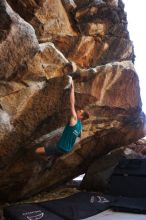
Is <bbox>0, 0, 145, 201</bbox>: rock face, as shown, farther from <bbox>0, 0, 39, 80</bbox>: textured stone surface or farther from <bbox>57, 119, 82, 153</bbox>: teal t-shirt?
<bbox>57, 119, 82, 153</bbox>: teal t-shirt

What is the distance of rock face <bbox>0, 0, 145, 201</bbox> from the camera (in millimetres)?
8016

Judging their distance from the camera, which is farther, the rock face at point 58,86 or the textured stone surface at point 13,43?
the rock face at point 58,86

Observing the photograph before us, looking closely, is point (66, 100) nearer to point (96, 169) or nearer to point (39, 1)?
point (39, 1)

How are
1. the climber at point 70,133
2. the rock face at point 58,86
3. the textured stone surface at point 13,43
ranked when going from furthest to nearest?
the climber at point 70,133, the rock face at point 58,86, the textured stone surface at point 13,43

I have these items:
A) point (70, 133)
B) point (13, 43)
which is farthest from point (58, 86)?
point (13, 43)

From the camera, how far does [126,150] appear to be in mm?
14117

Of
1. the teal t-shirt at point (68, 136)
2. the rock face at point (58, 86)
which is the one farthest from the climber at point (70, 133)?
the rock face at point (58, 86)

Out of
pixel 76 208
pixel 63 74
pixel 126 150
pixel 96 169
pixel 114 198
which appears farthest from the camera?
pixel 126 150

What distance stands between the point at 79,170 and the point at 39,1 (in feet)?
23.3

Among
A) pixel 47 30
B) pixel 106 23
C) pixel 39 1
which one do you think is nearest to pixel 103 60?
pixel 106 23

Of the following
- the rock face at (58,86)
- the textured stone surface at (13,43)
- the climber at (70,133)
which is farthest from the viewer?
the climber at (70,133)

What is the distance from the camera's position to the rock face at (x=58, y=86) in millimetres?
8016

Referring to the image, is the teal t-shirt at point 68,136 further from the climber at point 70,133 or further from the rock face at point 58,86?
the rock face at point 58,86

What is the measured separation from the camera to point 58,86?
8.72 m
